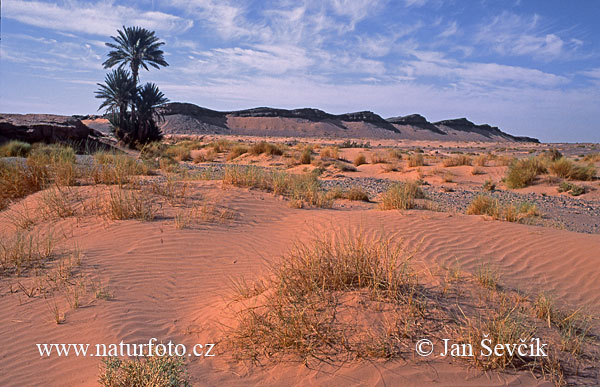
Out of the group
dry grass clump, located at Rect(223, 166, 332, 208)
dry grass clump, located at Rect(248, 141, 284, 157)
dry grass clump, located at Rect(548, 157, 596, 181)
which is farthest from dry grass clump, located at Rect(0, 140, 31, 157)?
dry grass clump, located at Rect(548, 157, 596, 181)

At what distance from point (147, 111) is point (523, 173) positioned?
22.2m

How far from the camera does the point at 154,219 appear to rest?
22.7 ft

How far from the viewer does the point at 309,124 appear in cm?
7706

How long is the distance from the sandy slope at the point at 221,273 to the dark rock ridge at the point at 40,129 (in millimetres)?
15400

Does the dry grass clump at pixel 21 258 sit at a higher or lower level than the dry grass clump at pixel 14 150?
lower

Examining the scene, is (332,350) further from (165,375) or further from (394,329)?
(165,375)

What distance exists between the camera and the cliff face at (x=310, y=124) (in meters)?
69.3

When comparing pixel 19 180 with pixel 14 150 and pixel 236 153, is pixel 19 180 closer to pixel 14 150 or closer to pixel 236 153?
pixel 14 150

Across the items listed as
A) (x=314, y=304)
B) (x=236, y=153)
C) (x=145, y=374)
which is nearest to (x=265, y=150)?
(x=236, y=153)

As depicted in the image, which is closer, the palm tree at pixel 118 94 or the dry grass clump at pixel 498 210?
the dry grass clump at pixel 498 210

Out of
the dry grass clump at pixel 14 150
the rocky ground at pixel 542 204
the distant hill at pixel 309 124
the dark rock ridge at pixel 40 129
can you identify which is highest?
the distant hill at pixel 309 124

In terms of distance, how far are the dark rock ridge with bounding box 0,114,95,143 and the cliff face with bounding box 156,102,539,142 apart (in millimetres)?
42660

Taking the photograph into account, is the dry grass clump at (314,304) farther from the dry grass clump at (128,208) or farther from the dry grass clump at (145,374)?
the dry grass clump at (128,208)

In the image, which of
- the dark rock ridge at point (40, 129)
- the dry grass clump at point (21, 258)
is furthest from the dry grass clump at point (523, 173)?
the dark rock ridge at point (40, 129)
